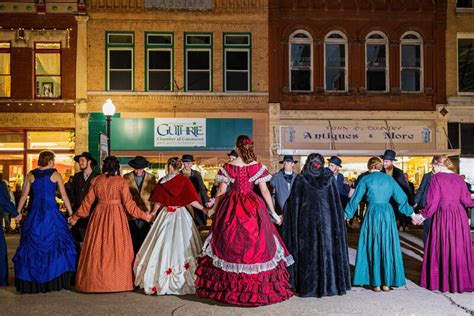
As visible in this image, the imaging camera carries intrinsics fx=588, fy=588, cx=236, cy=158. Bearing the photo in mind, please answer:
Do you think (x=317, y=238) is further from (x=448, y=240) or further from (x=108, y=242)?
(x=108, y=242)

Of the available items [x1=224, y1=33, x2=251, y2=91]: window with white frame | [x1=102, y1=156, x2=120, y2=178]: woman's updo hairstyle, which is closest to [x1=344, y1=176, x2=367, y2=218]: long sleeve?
[x1=102, y1=156, x2=120, y2=178]: woman's updo hairstyle

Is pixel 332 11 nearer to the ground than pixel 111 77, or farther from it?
farther from it

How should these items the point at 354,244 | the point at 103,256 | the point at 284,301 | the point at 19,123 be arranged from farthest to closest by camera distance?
the point at 19,123 < the point at 354,244 < the point at 103,256 < the point at 284,301

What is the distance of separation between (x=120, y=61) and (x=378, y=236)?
16.3 meters

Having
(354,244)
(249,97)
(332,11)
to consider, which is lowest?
(354,244)

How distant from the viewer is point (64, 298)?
8391 millimetres

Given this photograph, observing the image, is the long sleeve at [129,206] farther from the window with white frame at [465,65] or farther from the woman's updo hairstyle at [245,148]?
the window with white frame at [465,65]

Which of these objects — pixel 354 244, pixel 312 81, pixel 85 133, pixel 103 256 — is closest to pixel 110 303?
pixel 103 256

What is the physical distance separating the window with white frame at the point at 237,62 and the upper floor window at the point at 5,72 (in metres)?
8.27

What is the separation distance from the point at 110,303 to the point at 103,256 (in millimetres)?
786

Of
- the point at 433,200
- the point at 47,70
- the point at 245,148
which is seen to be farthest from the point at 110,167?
the point at 47,70

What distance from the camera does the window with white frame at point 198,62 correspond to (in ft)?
75.0

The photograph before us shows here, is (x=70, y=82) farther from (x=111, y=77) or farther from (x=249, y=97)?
(x=249, y=97)

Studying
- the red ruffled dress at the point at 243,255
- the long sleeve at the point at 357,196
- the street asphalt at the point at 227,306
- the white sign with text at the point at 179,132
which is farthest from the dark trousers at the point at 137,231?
the white sign with text at the point at 179,132
